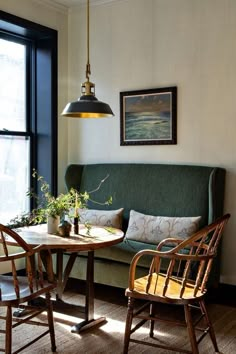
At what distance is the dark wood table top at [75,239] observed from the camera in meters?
2.77

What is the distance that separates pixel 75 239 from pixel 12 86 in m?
2.11

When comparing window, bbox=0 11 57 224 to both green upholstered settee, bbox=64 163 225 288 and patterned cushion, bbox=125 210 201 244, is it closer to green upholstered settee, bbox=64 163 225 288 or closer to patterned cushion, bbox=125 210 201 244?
green upholstered settee, bbox=64 163 225 288

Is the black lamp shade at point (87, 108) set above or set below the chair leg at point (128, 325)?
above

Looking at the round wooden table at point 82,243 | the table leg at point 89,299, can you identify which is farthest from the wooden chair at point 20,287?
the table leg at point 89,299

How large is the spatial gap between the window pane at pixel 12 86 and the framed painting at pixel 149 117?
1045 mm

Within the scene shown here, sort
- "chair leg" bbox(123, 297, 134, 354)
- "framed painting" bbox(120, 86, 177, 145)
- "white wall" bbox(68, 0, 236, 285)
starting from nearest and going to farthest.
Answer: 1. "chair leg" bbox(123, 297, 134, 354)
2. "white wall" bbox(68, 0, 236, 285)
3. "framed painting" bbox(120, 86, 177, 145)

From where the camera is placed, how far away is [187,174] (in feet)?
12.6

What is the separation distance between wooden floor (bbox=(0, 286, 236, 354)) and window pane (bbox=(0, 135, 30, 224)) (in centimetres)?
138

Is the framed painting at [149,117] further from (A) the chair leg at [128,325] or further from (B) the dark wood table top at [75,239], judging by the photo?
(A) the chair leg at [128,325]

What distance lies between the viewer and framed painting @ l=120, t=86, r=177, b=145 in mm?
4074

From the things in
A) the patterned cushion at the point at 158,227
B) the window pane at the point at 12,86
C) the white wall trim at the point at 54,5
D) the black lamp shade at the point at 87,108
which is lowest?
the patterned cushion at the point at 158,227

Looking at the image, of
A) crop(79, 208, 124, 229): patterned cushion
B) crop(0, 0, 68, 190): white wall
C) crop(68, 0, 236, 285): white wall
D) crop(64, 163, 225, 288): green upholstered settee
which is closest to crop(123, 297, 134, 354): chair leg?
crop(64, 163, 225, 288): green upholstered settee

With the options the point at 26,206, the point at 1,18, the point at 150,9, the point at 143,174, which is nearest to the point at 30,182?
the point at 26,206

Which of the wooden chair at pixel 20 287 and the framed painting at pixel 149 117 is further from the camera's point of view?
the framed painting at pixel 149 117
